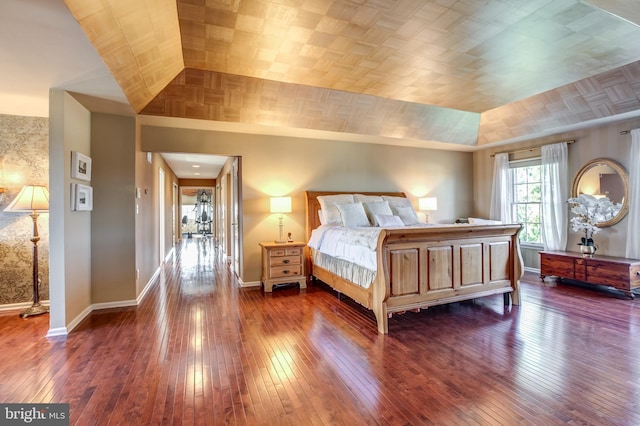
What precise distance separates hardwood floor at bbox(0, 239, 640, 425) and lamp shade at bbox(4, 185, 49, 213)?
1246mm

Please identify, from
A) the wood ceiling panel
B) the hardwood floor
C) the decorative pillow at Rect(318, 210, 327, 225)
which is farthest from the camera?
the decorative pillow at Rect(318, 210, 327, 225)

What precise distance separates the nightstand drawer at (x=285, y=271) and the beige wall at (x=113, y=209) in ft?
6.03

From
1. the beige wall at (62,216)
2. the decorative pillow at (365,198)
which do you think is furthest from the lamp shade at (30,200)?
the decorative pillow at (365,198)

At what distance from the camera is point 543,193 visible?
521 cm

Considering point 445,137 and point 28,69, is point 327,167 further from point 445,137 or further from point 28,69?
point 28,69

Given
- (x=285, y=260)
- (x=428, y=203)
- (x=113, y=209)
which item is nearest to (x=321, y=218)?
(x=285, y=260)

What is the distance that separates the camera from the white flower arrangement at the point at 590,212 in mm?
4359

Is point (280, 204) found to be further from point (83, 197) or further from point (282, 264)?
point (83, 197)

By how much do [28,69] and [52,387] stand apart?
2.57 m

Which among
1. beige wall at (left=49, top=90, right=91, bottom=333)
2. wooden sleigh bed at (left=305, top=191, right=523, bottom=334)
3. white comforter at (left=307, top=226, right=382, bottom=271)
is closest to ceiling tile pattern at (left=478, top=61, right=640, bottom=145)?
wooden sleigh bed at (left=305, top=191, right=523, bottom=334)

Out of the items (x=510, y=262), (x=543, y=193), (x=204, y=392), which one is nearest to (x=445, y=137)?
(x=543, y=193)

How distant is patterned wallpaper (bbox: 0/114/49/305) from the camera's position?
11.4ft

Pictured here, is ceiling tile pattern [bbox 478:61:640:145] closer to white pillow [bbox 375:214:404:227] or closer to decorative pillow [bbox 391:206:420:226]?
decorative pillow [bbox 391:206:420:226]

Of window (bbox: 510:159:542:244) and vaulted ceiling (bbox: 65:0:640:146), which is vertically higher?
vaulted ceiling (bbox: 65:0:640:146)
